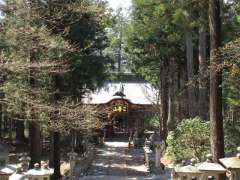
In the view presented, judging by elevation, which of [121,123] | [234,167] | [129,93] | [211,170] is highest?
[129,93]

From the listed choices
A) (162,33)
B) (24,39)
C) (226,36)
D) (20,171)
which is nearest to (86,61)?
(162,33)

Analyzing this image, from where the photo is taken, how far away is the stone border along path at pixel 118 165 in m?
22.1

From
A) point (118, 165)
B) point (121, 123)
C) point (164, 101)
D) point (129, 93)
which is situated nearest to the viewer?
point (118, 165)

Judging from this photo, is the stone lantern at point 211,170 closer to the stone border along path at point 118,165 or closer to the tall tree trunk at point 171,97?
the stone border along path at point 118,165

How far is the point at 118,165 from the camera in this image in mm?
26812

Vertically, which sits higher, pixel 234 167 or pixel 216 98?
pixel 216 98

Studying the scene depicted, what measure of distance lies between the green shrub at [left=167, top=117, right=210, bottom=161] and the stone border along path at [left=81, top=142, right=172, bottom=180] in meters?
1.50

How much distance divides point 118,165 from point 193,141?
938 centimetres

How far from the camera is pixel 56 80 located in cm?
2102

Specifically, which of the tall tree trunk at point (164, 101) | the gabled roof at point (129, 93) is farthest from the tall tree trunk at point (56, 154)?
the gabled roof at point (129, 93)

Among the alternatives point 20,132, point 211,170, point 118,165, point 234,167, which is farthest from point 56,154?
point 20,132

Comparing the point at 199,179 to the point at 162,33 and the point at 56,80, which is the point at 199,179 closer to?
the point at 56,80

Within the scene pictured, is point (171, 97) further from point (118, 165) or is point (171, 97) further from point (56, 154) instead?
point (56, 154)

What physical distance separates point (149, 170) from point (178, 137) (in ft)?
15.7
